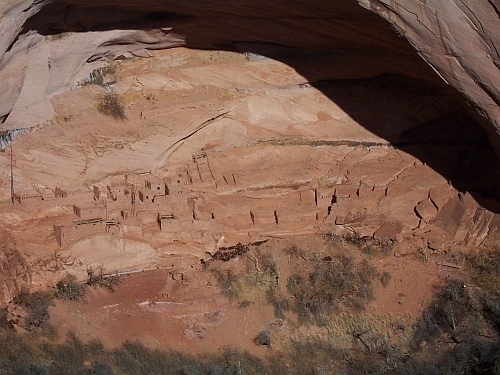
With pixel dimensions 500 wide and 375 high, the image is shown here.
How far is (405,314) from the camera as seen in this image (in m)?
8.97

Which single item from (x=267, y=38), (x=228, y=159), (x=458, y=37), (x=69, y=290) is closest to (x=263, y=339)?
(x=228, y=159)

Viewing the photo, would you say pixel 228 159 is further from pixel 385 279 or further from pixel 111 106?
pixel 385 279

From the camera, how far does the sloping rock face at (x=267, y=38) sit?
22.4ft

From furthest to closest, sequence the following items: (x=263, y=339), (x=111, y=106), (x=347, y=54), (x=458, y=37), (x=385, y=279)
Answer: (x=385, y=279) < (x=347, y=54) < (x=263, y=339) < (x=111, y=106) < (x=458, y=37)

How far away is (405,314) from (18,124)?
546cm

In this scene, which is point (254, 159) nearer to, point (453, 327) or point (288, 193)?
point (288, 193)

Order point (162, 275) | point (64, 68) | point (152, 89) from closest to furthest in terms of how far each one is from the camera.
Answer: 1. point (64, 68)
2. point (152, 89)
3. point (162, 275)

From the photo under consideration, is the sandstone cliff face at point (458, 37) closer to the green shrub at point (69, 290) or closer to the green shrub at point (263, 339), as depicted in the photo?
the green shrub at point (263, 339)

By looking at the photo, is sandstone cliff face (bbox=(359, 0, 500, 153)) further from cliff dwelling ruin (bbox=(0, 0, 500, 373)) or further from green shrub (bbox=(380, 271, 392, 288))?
green shrub (bbox=(380, 271, 392, 288))

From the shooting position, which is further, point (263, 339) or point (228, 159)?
point (228, 159)

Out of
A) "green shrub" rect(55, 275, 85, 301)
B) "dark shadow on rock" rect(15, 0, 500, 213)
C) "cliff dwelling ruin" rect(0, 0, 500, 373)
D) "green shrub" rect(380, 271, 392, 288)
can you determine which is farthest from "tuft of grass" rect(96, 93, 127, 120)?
"green shrub" rect(380, 271, 392, 288)

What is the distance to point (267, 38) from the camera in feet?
28.3

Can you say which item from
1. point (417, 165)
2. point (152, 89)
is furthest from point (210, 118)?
point (417, 165)

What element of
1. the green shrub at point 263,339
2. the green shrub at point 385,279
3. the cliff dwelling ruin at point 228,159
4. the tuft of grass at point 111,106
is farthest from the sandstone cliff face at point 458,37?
the green shrub at point 263,339
